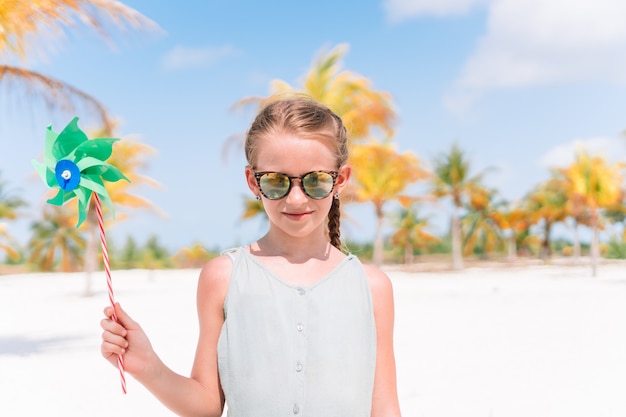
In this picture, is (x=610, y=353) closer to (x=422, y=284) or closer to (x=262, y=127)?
(x=262, y=127)

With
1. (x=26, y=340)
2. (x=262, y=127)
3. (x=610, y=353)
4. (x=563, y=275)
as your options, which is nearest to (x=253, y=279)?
(x=262, y=127)

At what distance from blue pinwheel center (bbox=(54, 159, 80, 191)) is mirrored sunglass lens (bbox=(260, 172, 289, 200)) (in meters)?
0.45

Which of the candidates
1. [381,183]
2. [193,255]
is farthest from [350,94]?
[193,255]

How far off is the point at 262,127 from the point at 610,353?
25.5 feet

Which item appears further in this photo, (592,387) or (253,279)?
(592,387)

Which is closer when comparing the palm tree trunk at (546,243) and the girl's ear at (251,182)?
the girl's ear at (251,182)

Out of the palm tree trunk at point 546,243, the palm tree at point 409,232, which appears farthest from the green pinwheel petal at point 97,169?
the palm tree trunk at point 546,243

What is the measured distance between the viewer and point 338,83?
19.4 metres

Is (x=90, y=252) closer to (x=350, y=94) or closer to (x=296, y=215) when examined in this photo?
(x=350, y=94)

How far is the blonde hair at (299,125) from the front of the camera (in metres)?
1.82

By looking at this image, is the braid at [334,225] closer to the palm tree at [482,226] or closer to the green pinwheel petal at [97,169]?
the green pinwheel petal at [97,169]

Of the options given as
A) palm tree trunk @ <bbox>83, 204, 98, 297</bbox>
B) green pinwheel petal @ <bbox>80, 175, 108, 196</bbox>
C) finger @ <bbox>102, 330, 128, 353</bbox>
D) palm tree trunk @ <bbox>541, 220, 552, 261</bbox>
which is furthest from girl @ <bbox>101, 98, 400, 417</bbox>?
palm tree trunk @ <bbox>541, 220, 552, 261</bbox>

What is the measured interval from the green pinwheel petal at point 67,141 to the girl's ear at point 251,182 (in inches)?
16.4

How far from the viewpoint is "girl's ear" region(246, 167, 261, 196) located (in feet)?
6.12
